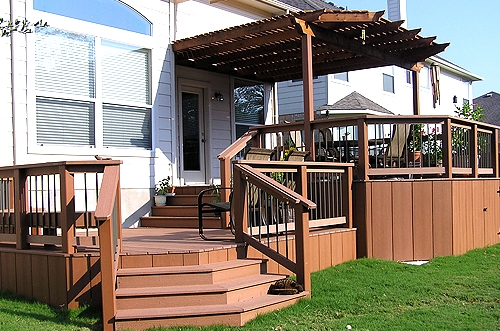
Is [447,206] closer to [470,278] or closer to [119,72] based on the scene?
[470,278]

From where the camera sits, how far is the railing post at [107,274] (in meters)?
4.79

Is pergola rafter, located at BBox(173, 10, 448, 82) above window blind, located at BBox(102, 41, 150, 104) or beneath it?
above

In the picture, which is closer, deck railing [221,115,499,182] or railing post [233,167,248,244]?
railing post [233,167,248,244]

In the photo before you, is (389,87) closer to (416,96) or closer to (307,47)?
(416,96)

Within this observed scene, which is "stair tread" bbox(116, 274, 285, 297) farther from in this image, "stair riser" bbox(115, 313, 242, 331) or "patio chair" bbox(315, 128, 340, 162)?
"patio chair" bbox(315, 128, 340, 162)

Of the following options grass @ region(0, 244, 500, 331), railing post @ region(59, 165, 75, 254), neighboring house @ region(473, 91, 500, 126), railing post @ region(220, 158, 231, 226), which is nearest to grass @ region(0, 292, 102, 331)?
grass @ region(0, 244, 500, 331)

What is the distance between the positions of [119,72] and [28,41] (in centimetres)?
156

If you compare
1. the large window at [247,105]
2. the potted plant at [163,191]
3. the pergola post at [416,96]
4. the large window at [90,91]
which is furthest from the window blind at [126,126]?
the pergola post at [416,96]

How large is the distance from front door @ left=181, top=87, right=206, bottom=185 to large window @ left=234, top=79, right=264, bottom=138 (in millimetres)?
1016

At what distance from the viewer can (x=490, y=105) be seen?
32188 millimetres

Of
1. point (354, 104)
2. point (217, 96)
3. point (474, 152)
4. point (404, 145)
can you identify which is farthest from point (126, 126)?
point (354, 104)

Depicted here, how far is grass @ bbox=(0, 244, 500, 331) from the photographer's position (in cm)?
492

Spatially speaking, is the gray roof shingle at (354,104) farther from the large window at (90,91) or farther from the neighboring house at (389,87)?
the large window at (90,91)

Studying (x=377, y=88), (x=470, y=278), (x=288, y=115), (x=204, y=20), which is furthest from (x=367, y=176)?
(x=377, y=88)
